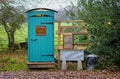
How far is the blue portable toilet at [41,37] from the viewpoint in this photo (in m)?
12.2

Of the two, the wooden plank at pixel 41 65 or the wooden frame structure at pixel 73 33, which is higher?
the wooden frame structure at pixel 73 33

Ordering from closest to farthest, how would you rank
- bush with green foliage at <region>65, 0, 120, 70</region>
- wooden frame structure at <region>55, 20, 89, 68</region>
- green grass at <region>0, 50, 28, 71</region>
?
1. bush with green foliage at <region>65, 0, 120, 70</region>
2. wooden frame structure at <region>55, 20, 89, 68</region>
3. green grass at <region>0, 50, 28, 71</region>

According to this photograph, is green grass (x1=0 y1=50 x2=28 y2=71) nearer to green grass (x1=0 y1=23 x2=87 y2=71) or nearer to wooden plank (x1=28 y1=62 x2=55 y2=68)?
green grass (x1=0 y1=23 x2=87 y2=71)

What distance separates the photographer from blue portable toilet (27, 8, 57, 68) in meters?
12.2

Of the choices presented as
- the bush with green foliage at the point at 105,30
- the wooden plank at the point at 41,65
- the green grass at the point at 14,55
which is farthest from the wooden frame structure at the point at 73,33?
the wooden plank at the point at 41,65

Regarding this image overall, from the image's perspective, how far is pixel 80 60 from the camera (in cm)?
1230

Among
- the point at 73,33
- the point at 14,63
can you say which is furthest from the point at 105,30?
the point at 14,63

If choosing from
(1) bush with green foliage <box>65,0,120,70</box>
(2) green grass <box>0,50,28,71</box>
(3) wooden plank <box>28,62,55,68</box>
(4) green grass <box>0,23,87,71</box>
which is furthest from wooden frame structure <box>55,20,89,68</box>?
(2) green grass <box>0,50,28,71</box>

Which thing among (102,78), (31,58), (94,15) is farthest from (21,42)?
(102,78)

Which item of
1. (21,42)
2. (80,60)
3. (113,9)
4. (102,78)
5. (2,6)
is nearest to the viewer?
(102,78)

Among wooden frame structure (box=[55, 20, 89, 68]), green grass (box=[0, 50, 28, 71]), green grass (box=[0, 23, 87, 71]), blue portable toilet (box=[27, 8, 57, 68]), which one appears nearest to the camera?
blue portable toilet (box=[27, 8, 57, 68])

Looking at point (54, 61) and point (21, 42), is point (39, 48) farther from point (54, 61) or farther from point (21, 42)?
point (21, 42)

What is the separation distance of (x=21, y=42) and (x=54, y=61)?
5.80m

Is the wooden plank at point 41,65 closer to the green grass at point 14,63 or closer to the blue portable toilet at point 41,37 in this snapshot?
the blue portable toilet at point 41,37
